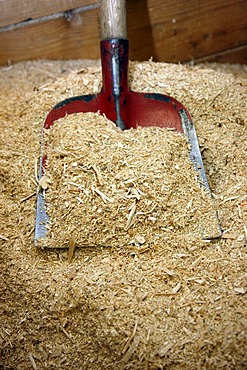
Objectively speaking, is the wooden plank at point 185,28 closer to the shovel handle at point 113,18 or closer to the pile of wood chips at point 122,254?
the shovel handle at point 113,18

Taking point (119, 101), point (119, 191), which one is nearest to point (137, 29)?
point (119, 101)

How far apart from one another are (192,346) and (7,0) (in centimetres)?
165

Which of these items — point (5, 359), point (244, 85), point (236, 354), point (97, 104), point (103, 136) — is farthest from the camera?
point (244, 85)

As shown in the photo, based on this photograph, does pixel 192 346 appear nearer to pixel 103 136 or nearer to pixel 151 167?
pixel 151 167

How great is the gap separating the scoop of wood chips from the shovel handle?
0.39 meters

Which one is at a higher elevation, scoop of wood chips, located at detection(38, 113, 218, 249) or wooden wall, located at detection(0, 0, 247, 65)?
wooden wall, located at detection(0, 0, 247, 65)

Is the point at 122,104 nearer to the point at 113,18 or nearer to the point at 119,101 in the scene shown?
the point at 119,101

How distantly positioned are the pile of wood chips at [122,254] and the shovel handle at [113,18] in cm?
36

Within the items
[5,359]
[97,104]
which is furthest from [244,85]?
[5,359]

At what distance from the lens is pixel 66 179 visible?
4.60 ft

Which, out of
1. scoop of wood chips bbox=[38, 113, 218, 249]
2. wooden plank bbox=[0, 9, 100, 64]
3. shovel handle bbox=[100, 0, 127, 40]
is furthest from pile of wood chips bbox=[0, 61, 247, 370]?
wooden plank bbox=[0, 9, 100, 64]

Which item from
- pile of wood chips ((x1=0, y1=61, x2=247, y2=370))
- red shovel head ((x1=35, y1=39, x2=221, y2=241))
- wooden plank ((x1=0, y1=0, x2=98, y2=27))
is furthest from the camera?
wooden plank ((x1=0, y1=0, x2=98, y2=27))

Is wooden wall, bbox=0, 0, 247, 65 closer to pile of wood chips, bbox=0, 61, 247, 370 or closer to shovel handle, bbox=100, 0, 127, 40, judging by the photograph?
shovel handle, bbox=100, 0, 127, 40

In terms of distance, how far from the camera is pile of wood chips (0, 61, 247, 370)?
3.90 ft
